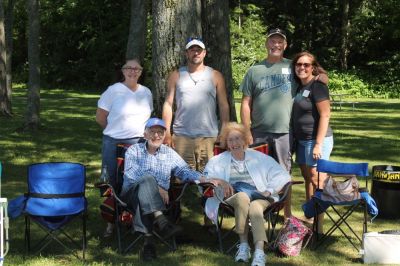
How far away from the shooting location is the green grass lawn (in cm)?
496

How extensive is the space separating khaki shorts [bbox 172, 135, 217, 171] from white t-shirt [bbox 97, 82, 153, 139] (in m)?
0.35

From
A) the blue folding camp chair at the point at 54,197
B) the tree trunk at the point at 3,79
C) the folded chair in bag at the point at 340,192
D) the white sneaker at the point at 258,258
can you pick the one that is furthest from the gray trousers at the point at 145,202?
the tree trunk at the point at 3,79

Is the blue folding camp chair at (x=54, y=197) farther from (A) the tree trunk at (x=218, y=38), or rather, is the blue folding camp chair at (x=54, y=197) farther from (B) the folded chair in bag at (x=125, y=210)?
(A) the tree trunk at (x=218, y=38)

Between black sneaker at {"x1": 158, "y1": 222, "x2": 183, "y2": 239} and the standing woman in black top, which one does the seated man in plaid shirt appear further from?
the standing woman in black top

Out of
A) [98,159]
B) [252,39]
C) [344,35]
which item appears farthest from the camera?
[344,35]

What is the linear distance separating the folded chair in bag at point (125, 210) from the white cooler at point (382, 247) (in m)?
1.44

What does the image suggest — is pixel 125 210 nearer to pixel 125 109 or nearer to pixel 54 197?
pixel 54 197

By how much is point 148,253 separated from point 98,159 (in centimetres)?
536

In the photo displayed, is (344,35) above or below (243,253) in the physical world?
above

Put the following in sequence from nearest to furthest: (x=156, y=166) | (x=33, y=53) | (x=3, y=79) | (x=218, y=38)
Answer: (x=156, y=166) → (x=218, y=38) → (x=33, y=53) → (x=3, y=79)

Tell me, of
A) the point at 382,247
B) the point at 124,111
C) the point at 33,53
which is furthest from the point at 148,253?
the point at 33,53

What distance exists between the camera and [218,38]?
7.43 metres

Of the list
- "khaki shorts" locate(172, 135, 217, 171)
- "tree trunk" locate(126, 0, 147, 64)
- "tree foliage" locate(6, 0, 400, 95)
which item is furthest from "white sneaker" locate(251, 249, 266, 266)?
"tree foliage" locate(6, 0, 400, 95)

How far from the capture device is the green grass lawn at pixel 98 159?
4.96 metres
